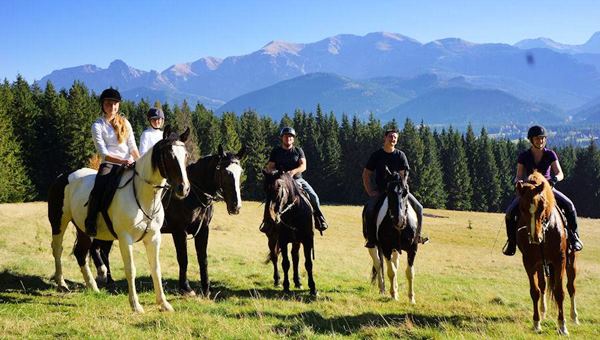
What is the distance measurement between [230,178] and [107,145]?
2.66 m

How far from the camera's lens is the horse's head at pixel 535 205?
811cm

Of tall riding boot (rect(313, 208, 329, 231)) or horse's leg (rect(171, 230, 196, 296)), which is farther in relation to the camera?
Result: tall riding boot (rect(313, 208, 329, 231))

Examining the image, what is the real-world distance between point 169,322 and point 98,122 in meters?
4.34

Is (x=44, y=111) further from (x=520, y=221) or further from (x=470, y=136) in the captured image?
(x=470, y=136)

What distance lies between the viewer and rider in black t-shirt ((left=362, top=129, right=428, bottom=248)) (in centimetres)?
1118

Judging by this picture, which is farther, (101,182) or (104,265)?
(104,265)

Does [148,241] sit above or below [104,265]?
above

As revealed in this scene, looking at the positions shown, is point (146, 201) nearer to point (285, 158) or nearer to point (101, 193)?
point (101, 193)

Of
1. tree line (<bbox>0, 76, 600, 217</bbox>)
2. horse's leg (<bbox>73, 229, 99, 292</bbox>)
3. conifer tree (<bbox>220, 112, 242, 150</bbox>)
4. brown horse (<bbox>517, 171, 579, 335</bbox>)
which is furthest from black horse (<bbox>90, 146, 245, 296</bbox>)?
conifer tree (<bbox>220, 112, 242, 150</bbox>)

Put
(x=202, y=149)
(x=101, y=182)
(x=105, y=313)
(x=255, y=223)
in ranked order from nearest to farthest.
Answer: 1. (x=105, y=313)
2. (x=101, y=182)
3. (x=255, y=223)
4. (x=202, y=149)

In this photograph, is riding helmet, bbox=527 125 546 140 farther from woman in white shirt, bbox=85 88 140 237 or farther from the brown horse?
woman in white shirt, bbox=85 88 140 237

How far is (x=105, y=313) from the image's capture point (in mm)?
7895

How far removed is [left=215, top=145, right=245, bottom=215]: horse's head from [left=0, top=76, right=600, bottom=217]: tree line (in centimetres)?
5366

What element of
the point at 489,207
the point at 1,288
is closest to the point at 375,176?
the point at 1,288
